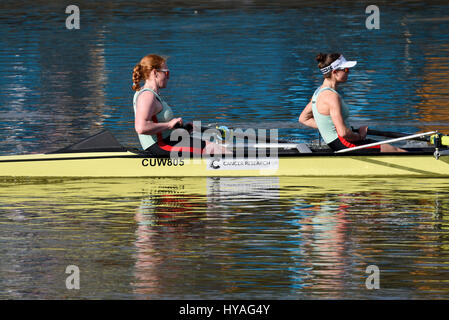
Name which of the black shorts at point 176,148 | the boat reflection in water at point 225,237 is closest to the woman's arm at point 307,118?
the boat reflection in water at point 225,237

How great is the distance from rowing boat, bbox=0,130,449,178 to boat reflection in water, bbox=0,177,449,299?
136 millimetres

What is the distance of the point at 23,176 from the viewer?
680 inches

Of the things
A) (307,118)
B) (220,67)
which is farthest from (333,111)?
(220,67)

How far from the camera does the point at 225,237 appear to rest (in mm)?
13344

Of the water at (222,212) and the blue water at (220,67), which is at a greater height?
the blue water at (220,67)

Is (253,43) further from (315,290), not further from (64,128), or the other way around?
(315,290)

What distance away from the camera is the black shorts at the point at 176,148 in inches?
665

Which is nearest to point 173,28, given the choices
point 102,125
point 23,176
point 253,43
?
point 253,43

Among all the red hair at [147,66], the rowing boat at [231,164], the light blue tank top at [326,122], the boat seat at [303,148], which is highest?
the red hair at [147,66]

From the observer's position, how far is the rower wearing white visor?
16.1m

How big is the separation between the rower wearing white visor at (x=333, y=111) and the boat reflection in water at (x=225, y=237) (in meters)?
0.57

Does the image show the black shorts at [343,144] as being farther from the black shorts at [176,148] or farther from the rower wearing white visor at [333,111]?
the black shorts at [176,148]

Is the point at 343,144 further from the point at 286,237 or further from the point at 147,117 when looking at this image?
the point at 286,237
